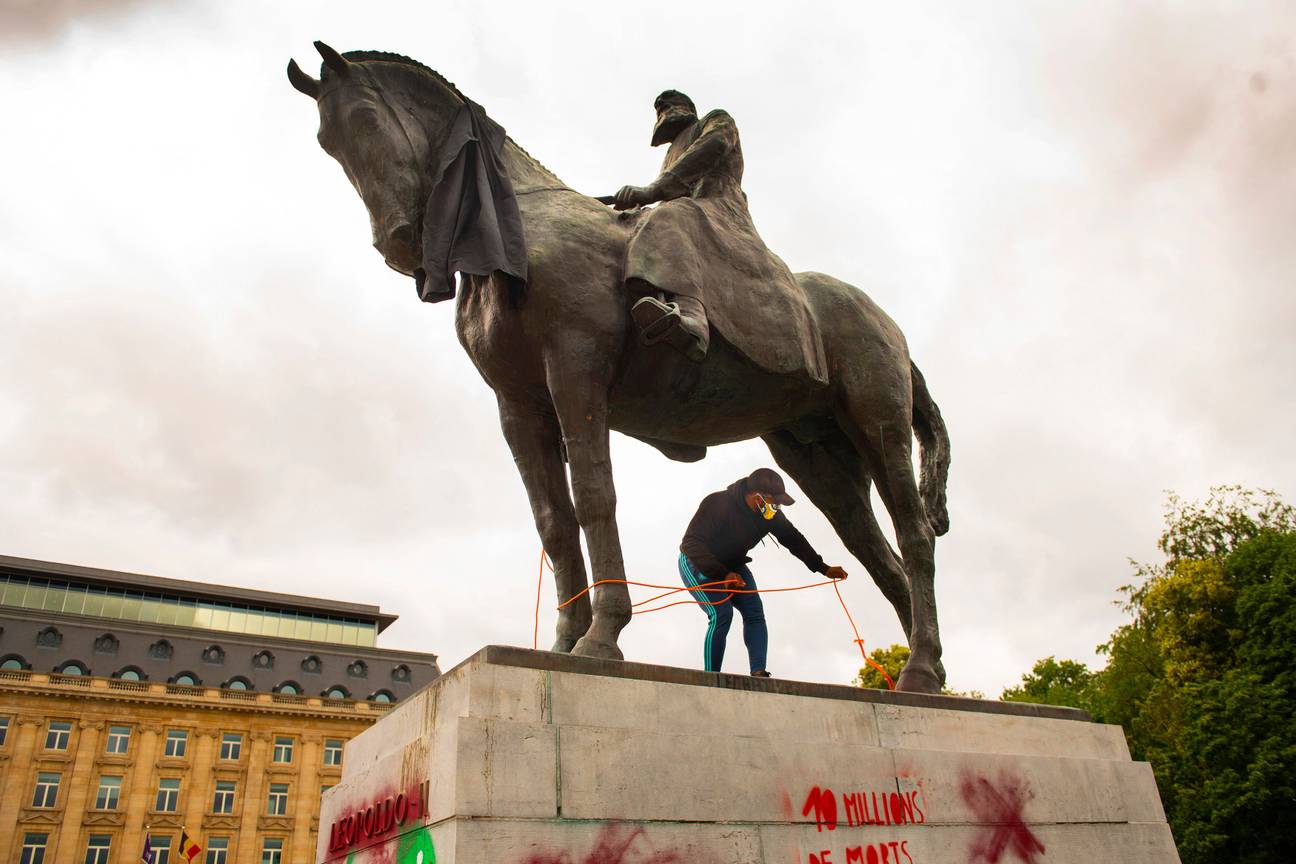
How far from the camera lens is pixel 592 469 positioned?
5762mm

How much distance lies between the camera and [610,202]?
283 inches

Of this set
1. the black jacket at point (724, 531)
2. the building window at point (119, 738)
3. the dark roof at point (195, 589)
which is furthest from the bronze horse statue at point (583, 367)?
the dark roof at point (195, 589)

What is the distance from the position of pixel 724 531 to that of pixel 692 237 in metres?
2.22

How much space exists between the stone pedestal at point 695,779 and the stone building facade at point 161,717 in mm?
59119

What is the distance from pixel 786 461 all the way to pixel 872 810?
3.46 m

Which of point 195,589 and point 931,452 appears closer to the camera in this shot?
point 931,452

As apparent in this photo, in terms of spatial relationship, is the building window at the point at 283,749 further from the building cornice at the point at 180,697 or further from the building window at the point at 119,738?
the building window at the point at 119,738

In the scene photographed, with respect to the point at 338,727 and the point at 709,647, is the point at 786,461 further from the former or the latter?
the point at 338,727

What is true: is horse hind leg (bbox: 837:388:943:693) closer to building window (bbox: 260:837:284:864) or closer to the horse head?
the horse head

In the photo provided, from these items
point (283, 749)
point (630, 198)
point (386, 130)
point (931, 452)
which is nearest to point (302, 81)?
point (386, 130)

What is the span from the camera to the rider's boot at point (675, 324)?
576 cm

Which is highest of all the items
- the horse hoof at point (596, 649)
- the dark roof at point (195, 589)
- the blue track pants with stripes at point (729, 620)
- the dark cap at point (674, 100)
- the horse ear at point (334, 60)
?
the dark roof at point (195, 589)

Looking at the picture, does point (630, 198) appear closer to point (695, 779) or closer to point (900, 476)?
point (900, 476)

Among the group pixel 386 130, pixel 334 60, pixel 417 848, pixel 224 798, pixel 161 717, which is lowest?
pixel 417 848
